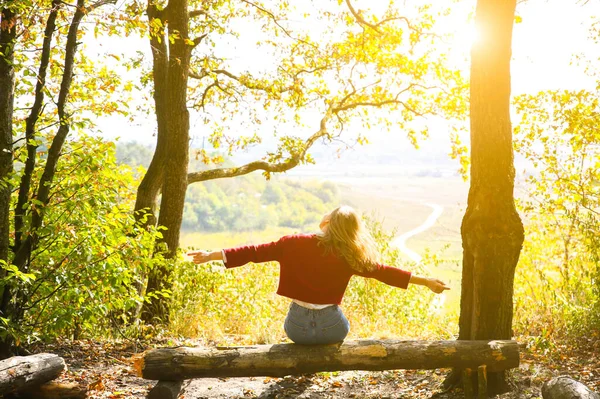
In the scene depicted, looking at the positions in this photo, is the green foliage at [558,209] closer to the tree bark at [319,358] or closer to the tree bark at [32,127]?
the tree bark at [319,358]

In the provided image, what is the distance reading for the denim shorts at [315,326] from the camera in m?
4.68

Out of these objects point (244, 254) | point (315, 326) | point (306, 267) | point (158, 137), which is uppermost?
point (158, 137)

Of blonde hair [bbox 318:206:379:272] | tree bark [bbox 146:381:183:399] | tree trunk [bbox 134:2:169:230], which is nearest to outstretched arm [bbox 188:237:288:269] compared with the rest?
blonde hair [bbox 318:206:379:272]

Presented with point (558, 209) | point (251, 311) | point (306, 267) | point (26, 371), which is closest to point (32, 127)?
point (26, 371)

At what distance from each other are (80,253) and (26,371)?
3.71 ft

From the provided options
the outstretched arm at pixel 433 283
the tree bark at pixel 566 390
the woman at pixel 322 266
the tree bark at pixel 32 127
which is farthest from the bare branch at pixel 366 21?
the tree bark at pixel 566 390

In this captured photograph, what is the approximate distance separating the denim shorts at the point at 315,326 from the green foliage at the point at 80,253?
1.73 metres

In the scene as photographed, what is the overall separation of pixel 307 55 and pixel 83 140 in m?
6.74

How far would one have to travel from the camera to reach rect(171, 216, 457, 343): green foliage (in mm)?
7617

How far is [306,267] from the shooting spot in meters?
4.63

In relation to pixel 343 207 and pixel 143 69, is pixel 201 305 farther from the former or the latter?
pixel 143 69

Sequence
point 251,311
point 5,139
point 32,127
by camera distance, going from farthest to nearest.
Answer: point 251,311
point 32,127
point 5,139

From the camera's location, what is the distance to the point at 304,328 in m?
4.69

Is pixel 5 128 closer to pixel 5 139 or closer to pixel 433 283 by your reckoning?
pixel 5 139
